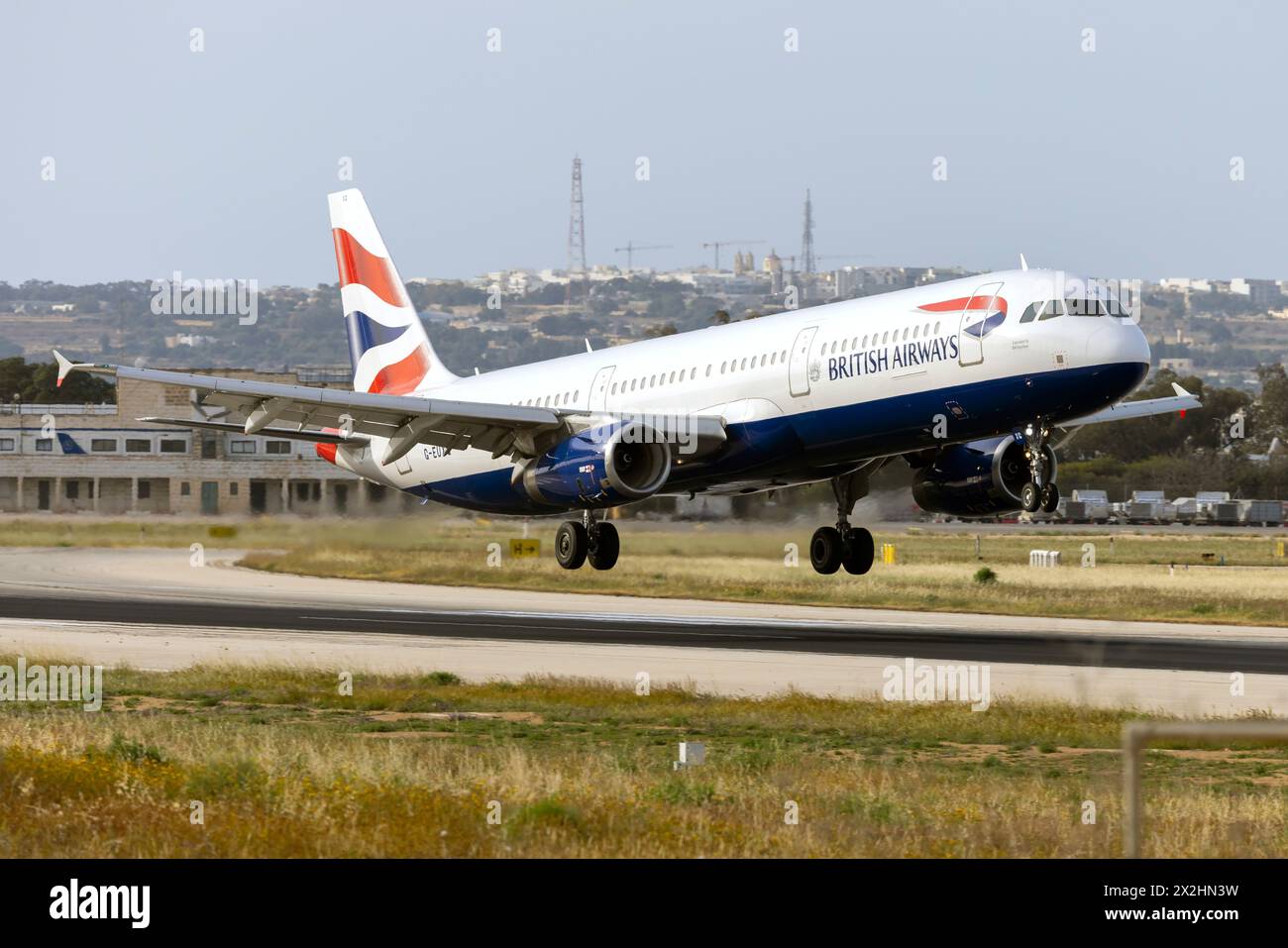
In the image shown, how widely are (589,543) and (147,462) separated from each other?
70358 mm

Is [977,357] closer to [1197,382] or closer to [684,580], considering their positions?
[684,580]

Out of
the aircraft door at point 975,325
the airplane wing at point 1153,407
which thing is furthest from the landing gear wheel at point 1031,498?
the airplane wing at point 1153,407

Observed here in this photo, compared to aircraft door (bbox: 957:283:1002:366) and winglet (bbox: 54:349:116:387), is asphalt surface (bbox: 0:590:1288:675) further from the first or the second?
winglet (bbox: 54:349:116:387)

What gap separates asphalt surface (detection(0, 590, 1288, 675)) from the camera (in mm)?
44312

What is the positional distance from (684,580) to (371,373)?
2062 centimetres

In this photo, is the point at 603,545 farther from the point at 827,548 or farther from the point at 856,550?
Answer: the point at 856,550

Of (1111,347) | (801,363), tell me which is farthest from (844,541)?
(1111,347)

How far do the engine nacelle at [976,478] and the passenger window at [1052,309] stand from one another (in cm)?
671

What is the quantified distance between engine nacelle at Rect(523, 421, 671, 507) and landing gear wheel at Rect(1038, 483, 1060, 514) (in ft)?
27.1

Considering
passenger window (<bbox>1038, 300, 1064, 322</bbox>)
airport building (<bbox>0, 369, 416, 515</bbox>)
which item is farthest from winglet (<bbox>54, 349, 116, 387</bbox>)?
airport building (<bbox>0, 369, 416, 515</bbox>)

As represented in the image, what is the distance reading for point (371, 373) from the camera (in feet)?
179
